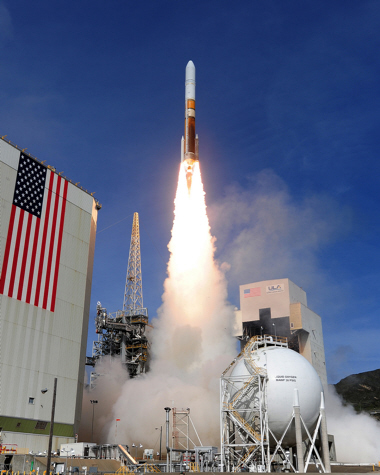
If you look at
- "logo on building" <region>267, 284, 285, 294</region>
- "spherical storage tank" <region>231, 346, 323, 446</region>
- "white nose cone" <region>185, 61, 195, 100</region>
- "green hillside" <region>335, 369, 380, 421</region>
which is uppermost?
A: "white nose cone" <region>185, 61, 195, 100</region>

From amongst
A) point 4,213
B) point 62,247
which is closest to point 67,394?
point 62,247

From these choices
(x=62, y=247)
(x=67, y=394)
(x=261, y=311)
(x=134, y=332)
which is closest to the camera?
(x=67, y=394)

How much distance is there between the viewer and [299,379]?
40312mm

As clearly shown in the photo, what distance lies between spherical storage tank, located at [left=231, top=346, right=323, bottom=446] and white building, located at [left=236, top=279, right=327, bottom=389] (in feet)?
90.0

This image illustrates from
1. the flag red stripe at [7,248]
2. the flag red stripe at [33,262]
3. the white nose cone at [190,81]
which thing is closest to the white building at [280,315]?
the white nose cone at [190,81]

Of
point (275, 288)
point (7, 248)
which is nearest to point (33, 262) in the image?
point (7, 248)

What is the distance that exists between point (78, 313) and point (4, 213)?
14863 millimetres

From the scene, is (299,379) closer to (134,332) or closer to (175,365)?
(175,365)

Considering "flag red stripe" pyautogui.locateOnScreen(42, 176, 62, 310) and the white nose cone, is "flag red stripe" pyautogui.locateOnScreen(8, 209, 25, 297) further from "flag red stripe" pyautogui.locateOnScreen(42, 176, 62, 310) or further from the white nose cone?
the white nose cone

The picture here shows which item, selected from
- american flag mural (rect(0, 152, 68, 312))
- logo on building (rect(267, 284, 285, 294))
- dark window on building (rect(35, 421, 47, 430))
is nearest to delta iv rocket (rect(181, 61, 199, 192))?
american flag mural (rect(0, 152, 68, 312))

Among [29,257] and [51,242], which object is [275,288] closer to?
[51,242]

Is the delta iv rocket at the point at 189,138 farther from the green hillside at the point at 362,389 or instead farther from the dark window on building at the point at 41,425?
the green hillside at the point at 362,389

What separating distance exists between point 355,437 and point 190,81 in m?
53.1

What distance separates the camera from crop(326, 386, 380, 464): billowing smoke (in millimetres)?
59847
